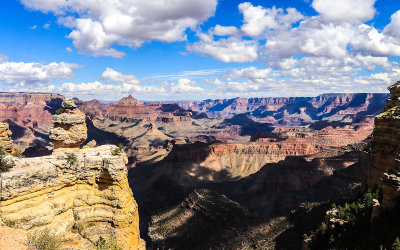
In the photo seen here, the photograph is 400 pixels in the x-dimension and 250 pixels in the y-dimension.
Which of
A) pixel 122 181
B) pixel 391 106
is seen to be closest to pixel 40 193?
pixel 122 181

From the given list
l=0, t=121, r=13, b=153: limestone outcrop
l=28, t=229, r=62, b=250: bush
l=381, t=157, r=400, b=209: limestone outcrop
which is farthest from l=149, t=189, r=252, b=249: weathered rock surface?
l=0, t=121, r=13, b=153: limestone outcrop

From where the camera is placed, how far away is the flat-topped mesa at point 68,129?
27.3 meters

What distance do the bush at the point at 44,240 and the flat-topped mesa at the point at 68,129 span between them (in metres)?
11.0

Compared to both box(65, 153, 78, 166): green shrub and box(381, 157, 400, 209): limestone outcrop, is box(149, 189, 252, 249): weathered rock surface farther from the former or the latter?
box(65, 153, 78, 166): green shrub

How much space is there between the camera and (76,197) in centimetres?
2169

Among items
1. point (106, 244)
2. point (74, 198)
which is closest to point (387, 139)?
point (106, 244)

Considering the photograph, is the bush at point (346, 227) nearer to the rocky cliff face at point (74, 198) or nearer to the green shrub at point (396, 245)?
the green shrub at point (396, 245)

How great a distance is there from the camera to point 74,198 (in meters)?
21.5

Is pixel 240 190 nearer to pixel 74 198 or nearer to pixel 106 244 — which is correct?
pixel 106 244

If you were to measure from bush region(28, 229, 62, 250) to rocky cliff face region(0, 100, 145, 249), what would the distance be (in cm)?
53

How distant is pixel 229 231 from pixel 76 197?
4650 cm

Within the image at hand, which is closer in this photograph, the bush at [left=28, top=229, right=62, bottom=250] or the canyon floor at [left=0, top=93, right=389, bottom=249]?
the bush at [left=28, top=229, right=62, bottom=250]

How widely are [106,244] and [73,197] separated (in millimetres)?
4747

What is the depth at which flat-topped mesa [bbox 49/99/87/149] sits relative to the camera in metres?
27.3
